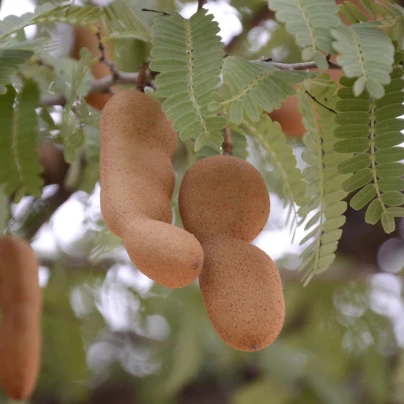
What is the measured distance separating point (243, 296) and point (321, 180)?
0.15 m

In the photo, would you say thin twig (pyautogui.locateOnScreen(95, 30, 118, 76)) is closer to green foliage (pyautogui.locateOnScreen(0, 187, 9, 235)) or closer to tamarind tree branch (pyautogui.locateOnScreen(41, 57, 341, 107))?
tamarind tree branch (pyautogui.locateOnScreen(41, 57, 341, 107))

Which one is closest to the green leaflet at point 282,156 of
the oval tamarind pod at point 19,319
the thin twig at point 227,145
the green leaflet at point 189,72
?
the thin twig at point 227,145

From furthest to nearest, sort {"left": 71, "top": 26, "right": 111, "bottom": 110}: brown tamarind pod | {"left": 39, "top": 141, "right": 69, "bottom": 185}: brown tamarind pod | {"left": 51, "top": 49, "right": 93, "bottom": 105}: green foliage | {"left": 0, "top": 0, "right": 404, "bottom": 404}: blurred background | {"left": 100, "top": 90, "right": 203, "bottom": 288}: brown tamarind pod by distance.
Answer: {"left": 0, "top": 0, "right": 404, "bottom": 404}: blurred background, {"left": 39, "top": 141, "right": 69, "bottom": 185}: brown tamarind pod, {"left": 71, "top": 26, "right": 111, "bottom": 110}: brown tamarind pod, {"left": 51, "top": 49, "right": 93, "bottom": 105}: green foliage, {"left": 100, "top": 90, "right": 203, "bottom": 288}: brown tamarind pod

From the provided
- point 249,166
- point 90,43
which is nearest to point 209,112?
point 249,166

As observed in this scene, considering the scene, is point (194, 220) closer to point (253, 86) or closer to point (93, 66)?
point (253, 86)

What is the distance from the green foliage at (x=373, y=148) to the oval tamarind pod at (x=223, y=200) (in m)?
0.06

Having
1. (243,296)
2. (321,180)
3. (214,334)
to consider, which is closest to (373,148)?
(321,180)

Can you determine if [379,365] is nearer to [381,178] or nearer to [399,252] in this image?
[399,252]

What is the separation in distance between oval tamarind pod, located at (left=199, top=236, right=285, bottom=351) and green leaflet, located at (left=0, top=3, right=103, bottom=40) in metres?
0.23

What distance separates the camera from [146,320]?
140 cm

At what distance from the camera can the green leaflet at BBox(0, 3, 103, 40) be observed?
20.4 inches

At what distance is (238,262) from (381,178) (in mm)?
124

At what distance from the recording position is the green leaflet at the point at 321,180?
19.3 inches

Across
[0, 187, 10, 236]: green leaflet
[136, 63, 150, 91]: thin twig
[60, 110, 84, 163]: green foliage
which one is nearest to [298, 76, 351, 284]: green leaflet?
[136, 63, 150, 91]: thin twig
